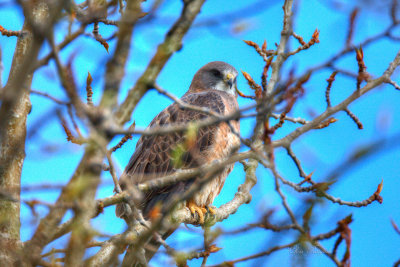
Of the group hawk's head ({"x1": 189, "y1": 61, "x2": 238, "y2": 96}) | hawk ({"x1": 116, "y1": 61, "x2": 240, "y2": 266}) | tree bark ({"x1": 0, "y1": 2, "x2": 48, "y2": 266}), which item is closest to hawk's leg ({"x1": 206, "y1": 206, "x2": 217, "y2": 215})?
hawk ({"x1": 116, "y1": 61, "x2": 240, "y2": 266})

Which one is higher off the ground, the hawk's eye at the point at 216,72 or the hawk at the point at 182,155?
the hawk's eye at the point at 216,72

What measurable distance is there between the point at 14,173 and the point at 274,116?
2.67 m

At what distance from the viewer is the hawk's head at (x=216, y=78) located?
7.49m

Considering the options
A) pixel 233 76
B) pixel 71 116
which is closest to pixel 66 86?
pixel 71 116

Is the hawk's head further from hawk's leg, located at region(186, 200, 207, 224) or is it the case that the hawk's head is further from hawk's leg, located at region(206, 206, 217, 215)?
hawk's leg, located at region(206, 206, 217, 215)

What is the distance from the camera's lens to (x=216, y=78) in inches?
300

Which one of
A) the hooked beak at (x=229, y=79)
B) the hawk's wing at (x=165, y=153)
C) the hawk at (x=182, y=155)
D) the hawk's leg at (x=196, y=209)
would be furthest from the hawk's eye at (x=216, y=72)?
the hawk's leg at (x=196, y=209)

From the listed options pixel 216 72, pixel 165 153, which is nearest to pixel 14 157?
pixel 165 153

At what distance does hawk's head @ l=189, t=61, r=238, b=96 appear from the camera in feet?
24.6

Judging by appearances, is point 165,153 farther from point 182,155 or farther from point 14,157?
point 14,157

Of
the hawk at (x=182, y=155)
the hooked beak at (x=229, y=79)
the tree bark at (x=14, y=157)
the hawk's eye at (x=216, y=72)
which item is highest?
the hawk's eye at (x=216, y=72)

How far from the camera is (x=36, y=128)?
9.75 ft

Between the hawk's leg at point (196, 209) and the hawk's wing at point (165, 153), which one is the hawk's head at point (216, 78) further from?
the hawk's leg at point (196, 209)

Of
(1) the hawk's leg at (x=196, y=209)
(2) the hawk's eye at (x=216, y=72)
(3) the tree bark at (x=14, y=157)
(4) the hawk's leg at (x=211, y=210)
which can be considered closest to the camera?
(3) the tree bark at (x=14, y=157)
